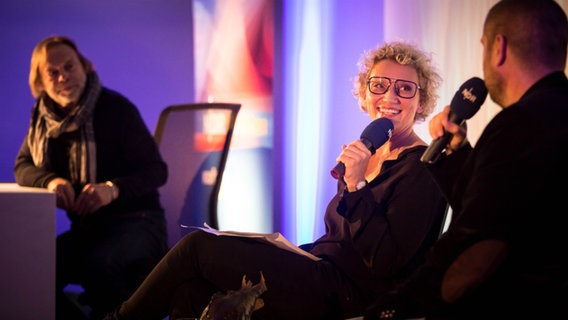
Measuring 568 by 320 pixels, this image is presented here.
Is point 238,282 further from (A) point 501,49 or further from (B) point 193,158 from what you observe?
(B) point 193,158

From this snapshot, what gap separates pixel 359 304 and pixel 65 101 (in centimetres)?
174

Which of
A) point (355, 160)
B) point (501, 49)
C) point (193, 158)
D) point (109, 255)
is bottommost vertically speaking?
point (109, 255)

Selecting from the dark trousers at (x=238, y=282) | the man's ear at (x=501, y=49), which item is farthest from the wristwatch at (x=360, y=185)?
the man's ear at (x=501, y=49)

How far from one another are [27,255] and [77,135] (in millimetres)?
678

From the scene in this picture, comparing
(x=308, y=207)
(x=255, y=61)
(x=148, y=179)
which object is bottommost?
(x=308, y=207)

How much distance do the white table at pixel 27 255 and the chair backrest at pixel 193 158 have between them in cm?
86

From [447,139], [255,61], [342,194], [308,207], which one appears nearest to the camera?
[447,139]

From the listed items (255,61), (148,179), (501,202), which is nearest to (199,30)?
(255,61)

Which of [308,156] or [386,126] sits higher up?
[386,126]

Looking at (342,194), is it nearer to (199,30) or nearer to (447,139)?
(447,139)

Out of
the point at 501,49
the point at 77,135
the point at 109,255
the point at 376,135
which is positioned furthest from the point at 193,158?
the point at 501,49

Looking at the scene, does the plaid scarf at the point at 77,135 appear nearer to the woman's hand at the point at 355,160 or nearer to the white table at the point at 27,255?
the white table at the point at 27,255

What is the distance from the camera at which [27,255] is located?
244 cm

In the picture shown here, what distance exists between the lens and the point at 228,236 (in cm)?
193
